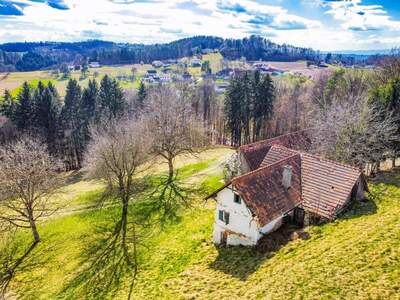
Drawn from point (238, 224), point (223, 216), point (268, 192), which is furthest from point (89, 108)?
point (268, 192)

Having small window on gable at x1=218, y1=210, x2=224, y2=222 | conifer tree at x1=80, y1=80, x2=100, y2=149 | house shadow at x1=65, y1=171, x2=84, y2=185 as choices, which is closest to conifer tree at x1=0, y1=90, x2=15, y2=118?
conifer tree at x1=80, y1=80, x2=100, y2=149

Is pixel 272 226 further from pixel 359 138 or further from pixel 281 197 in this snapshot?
pixel 359 138

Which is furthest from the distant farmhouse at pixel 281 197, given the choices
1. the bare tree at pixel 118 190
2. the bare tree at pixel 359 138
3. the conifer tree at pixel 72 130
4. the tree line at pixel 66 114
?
the conifer tree at pixel 72 130

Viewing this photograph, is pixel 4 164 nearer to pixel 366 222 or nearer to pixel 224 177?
pixel 224 177

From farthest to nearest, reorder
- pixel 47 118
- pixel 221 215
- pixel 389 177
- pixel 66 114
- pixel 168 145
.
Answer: pixel 66 114 < pixel 47 118 < pixel 168 145 < pixel 389 177 < pixel 221 215

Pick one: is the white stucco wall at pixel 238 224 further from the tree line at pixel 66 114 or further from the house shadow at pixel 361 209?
the tree line at pixel 66 114

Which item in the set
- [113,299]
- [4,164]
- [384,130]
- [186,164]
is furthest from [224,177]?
[4,164]
